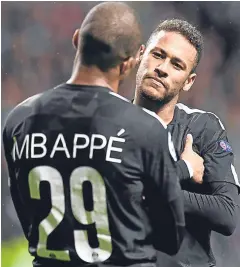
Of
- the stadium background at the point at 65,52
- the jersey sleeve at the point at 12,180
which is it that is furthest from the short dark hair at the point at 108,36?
the stadium background at the point at 65,52

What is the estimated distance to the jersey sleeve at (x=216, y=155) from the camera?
74.4 inches

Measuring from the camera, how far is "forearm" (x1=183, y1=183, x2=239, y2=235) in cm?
183

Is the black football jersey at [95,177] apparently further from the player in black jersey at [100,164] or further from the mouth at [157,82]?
the mouth at [157,82]

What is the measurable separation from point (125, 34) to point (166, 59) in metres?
0.43

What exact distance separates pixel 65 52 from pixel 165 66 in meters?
2.35

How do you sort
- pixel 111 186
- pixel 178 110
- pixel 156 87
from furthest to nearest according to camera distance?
pixel 178 110 < pixel 156 87 < pixel 111 186

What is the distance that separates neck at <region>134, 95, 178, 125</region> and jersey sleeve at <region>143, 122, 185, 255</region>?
44 centimetres

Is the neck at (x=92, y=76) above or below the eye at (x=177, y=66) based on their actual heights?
above

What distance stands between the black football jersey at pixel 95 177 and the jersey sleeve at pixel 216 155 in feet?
1.15

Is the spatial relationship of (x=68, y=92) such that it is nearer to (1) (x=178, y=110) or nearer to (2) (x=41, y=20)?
(1) (x=178, y=110)

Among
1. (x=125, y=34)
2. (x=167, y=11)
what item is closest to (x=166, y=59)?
(x=125, y=34)

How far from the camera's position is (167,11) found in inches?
162

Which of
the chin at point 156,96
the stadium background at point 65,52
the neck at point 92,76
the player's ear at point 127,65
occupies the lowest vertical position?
the stadium background at point 65,52

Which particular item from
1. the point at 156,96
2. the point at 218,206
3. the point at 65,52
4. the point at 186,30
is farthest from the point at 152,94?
the point at 65,52
